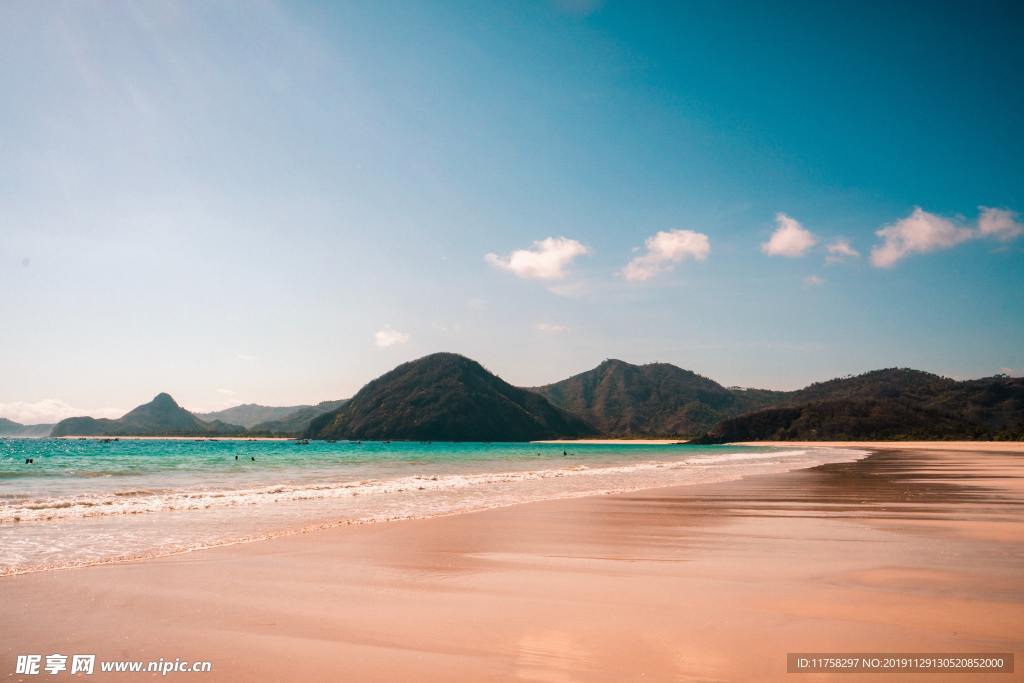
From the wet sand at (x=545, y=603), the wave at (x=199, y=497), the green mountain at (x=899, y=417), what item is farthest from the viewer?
the green mountain at (x=899, y=417)

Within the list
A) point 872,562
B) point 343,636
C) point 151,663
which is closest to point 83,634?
point 151,663

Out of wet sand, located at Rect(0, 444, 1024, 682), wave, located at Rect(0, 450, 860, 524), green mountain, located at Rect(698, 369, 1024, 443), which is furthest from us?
green mountain, located at Rect(698, 369, 1024, 443)

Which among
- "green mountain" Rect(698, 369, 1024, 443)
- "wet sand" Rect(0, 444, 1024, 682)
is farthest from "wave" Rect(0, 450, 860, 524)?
"green mountain" Rect(698, 369, 1024, 443)

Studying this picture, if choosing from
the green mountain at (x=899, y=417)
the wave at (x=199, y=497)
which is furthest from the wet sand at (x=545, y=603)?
the green mountain at (x=899, y=417)

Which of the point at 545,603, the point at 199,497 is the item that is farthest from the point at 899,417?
the point at 545,603

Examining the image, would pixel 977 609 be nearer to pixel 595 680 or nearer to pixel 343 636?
pixel 595 680

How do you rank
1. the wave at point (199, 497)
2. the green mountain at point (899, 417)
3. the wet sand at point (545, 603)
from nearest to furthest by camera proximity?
the wet sand at point (545, 603) → the wave at point (199, 497) → the green mountain at point (899, 417)

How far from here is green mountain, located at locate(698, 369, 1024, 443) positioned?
445 feet

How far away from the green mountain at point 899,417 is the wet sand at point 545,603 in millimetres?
141497

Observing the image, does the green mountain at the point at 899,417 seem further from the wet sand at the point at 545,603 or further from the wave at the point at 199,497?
the wet sand at the point at 545,603

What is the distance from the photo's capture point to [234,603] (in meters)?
7.08

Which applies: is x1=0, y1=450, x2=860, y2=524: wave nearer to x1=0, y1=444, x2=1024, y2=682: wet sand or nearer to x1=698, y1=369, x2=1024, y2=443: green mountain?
x1=0, y1=444, x2=1024, y2=682: wet sand

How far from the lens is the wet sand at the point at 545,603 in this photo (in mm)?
5074

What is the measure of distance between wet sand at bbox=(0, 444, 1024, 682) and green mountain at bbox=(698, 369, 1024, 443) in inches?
5571
